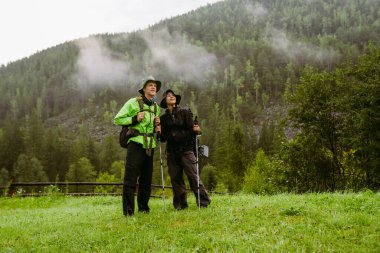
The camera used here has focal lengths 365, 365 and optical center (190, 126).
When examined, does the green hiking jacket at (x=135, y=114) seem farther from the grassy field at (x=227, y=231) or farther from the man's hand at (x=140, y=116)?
the grassy field at (x=227, y=231)

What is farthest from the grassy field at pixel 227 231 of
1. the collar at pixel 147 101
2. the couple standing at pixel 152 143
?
the collar at pixel 147 101

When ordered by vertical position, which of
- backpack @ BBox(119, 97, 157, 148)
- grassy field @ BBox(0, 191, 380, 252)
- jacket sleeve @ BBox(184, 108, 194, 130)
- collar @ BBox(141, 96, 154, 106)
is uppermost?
collar @ BBox(141, 96, 154, 106)

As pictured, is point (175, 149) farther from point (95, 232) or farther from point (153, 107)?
point (95, 232)

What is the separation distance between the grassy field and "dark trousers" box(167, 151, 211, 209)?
18.9 inches

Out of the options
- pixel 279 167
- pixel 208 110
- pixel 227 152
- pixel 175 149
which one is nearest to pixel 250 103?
pixel 208 110

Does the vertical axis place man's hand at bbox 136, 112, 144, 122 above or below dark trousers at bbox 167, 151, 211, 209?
above

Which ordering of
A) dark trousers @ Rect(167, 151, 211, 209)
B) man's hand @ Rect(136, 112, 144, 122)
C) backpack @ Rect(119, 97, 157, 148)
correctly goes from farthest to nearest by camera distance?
dark trousers @ Rect(167, 151, 211, 209)
backpack @ Rect(119, 97, 157, 148)
man's hand @ Rect(136, 112, 144, 122)

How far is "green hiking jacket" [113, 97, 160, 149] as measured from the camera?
8.64 m

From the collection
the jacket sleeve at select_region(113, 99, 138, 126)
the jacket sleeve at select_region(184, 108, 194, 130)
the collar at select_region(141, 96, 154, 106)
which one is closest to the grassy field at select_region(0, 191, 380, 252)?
the jacket sleeve at select_region(184, 108, 194, 130)

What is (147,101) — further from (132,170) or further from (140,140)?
(132,170)

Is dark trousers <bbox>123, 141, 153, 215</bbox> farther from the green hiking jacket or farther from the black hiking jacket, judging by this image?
the black hiking jacket

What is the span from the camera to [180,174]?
9.37 meters

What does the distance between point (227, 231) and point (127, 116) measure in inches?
151

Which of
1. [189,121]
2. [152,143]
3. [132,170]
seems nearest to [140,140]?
[152,143]
